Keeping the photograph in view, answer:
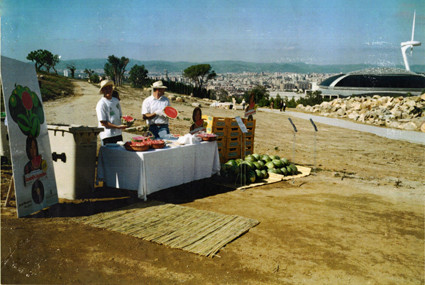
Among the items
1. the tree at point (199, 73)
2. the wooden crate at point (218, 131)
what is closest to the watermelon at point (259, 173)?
the wooden crate at point (218, 131)

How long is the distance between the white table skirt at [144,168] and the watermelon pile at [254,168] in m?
1.33

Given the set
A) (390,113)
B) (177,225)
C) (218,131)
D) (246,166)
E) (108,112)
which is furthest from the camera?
(390,113)

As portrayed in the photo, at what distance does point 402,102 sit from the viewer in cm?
2928

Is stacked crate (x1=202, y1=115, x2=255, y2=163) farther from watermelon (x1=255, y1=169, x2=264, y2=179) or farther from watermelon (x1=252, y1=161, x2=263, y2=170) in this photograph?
watermelon (x1=255, y1=169, x2=264, y2=179)

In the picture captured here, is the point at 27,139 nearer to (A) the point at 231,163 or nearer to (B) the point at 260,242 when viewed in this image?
(B) the point at 260,242

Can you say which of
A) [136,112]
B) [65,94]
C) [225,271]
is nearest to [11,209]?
[225,271]

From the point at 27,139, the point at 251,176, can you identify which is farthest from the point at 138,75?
the point at 27,139

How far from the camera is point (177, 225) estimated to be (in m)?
5.36

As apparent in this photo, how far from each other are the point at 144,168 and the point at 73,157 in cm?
125

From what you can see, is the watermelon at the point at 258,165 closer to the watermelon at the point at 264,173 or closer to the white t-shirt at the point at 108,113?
the watermelon at the point at 264,173

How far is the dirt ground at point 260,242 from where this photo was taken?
3953 mm

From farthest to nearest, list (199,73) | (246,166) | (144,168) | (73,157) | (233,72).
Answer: (199,73) → (233,72) → (246,166) → (144,168) → (73,157)

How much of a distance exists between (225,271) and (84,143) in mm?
3549

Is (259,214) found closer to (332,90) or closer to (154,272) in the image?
(154,272)
